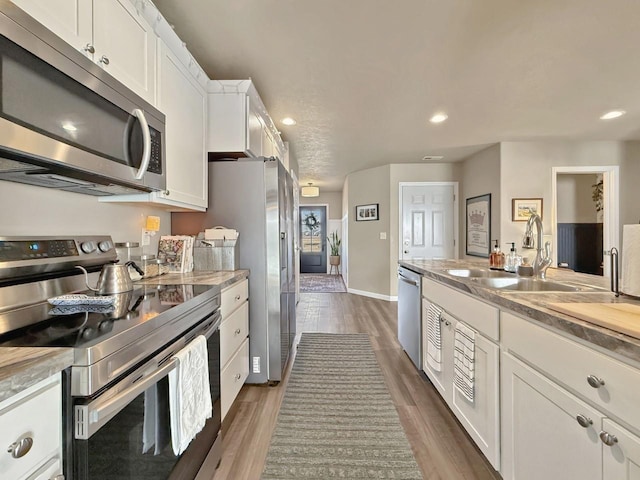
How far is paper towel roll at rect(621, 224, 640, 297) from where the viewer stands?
102 cm

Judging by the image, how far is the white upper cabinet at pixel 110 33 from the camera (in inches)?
35.6

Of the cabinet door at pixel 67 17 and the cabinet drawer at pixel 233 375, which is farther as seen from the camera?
the cabinet drawer at pixel 233 375

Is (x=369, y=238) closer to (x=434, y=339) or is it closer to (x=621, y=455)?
(x=434, y=339)

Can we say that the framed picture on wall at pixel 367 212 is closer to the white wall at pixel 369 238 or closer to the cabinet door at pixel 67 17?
the white wall at pixel 369 238

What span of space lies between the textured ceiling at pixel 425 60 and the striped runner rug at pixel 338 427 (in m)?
2.34

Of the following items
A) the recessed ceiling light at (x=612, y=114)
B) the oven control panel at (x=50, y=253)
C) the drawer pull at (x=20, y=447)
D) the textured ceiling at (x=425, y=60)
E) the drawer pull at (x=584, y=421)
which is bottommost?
the drawer pull at (x=584, y=421)

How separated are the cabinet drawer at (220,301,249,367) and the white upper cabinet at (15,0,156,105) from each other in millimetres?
1211

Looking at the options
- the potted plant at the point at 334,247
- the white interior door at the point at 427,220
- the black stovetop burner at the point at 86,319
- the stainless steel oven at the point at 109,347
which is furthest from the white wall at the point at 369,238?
the black stovetop burner at the point at 86,319

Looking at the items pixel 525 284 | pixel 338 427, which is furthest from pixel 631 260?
pixel 338 427

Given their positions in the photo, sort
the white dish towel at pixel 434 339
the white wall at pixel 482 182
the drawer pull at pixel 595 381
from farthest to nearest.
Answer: the white wall at pixel 482 182, the white dish towel at pixel 434 339, the drawer pull at pixel 595 381

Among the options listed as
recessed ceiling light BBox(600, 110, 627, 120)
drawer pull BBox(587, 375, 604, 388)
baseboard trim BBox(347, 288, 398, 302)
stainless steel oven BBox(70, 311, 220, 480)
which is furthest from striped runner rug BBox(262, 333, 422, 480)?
recessed ceiling light BBox(600, 110, 627, 120)

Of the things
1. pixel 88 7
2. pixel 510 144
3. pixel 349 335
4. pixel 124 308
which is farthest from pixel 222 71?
pixel 510 144

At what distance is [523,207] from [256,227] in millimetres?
3753

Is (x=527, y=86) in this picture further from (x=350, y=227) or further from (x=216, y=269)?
(x=350, y=227)
